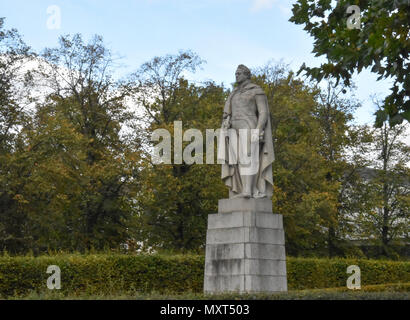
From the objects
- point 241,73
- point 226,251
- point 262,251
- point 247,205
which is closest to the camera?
point 262,251

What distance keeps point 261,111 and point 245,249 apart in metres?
3.17

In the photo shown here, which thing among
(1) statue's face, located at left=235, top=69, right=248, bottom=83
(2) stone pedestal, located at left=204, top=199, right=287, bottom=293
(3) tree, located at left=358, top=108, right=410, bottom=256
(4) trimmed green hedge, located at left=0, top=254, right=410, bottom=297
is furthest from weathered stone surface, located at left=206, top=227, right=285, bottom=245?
(3) tree, located at left=358, top=108, right=410, bottom=256

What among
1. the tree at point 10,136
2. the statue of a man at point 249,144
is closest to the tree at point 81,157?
the tree at point 10,136

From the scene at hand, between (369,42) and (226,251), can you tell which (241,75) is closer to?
(226,251)

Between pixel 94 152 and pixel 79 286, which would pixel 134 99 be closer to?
pixel 94 152

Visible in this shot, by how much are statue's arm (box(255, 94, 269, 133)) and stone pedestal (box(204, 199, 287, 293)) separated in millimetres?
1657

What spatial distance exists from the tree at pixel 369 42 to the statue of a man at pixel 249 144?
8.82 ft

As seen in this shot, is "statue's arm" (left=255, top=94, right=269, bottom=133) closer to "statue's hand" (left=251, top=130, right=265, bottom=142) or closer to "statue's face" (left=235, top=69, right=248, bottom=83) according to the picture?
"statue's hand" (left=251, top=130, right=265, bottom=142)

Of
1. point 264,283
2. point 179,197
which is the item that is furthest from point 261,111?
point 179,197

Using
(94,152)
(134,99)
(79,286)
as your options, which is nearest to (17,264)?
(79,286)

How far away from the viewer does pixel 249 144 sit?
1416 cm

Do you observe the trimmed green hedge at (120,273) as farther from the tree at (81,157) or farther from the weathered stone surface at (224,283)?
the tree at (81,157)
